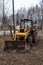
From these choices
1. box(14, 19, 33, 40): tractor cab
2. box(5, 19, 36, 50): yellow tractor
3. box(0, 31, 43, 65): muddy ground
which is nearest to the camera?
box(0, 31, 43, 65): muddy ground

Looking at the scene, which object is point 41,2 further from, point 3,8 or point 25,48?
point 25,48

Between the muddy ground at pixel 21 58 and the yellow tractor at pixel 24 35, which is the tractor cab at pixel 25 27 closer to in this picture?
the yellow tractor at pixel 24 35

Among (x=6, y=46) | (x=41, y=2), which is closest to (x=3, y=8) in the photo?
(x=6, y=46)

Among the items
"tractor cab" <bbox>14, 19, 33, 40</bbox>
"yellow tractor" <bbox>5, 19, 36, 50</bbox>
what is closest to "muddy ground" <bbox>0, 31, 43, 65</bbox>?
"yellow tractor" <bbox>5, 19, 36, 50</bbox>

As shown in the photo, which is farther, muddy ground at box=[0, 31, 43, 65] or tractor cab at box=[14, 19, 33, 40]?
tractor cab at box=[14, 19, 33, 40]

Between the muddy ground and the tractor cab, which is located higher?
the tractor cab

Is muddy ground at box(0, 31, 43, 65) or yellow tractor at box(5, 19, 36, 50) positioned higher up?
yellow tractor at box(5, 19, 36, 50)

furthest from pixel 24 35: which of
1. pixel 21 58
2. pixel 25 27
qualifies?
pixel 21 58

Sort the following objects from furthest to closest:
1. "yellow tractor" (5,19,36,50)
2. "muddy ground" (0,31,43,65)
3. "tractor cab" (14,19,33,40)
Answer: "tractor cab" (14,19,33,40) → "yellow tractor" (5,19,36,50) → "muddy ground" (0,31,43,65)

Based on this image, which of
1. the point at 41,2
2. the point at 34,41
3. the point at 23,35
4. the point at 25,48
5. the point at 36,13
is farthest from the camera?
the point at 36,13

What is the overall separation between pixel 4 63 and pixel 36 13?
77.0m

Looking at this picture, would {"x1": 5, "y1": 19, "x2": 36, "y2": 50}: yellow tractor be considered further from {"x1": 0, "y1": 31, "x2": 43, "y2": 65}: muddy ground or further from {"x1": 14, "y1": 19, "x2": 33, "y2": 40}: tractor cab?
{"x1": 0, "y1": 31, "x2": 43, "y2": 65}: muddy ground

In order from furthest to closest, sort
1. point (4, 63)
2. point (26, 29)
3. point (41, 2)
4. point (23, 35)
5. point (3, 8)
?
point (41, 2) < point (3, 8) < point (26, 29) < point (23, 35) < point (4, 63)

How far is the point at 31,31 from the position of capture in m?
19.7
